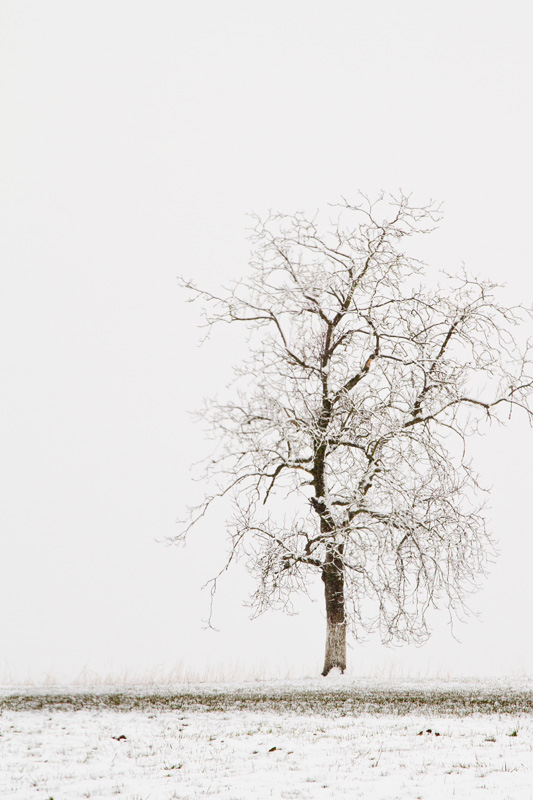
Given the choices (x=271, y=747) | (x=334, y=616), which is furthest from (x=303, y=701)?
(x=334, y=616)

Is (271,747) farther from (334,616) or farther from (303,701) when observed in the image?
(334,616)

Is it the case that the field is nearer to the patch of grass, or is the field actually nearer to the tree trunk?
the patch of grass

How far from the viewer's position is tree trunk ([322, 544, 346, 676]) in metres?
21.9

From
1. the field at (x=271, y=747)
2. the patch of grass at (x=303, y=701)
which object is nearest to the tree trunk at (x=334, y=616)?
the patch of grass at (x=303, y=701)

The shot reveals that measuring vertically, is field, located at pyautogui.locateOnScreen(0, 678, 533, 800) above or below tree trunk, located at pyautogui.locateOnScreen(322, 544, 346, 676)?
below

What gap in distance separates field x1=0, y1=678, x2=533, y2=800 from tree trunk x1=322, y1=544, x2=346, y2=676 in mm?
5729

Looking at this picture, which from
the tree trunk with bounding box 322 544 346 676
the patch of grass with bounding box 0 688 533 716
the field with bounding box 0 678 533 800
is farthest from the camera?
the tree trunk with bounding box 322 544 346 676

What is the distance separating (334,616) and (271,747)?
40.4 ft

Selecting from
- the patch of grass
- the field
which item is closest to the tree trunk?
the patch of grass

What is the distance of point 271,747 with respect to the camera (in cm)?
991

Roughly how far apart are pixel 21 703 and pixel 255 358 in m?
11.0

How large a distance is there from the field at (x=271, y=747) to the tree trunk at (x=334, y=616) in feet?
18.8

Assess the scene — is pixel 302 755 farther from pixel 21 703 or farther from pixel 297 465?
pixel 297 465

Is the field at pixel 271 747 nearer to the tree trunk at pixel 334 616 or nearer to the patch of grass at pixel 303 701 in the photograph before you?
the patch of grass at pixel 303 701
